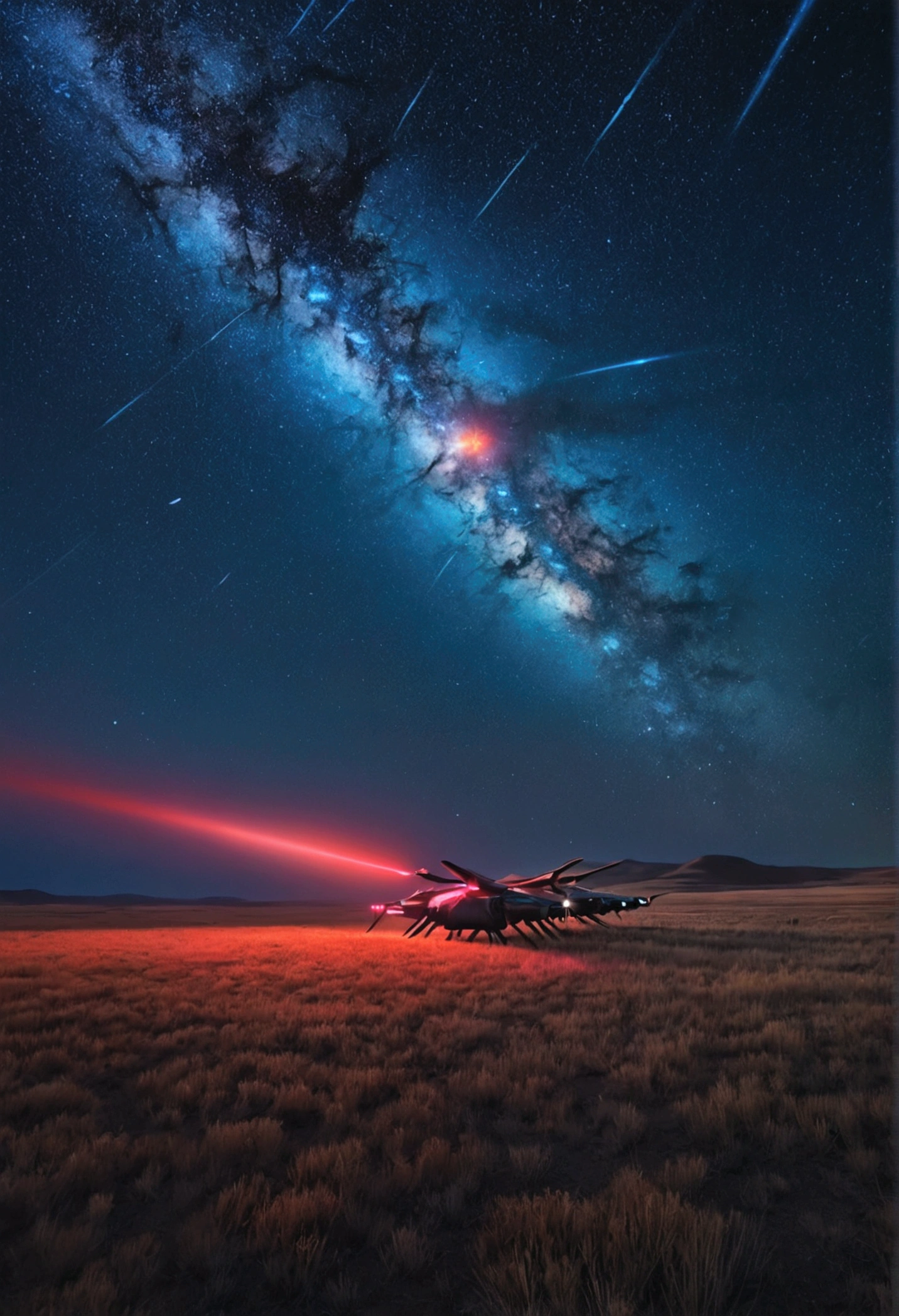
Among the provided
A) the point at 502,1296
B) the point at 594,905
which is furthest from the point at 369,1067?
the point at 594,905

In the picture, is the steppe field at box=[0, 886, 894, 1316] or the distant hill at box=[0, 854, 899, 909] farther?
the distant hill at box=[0, 854, 899, 909]

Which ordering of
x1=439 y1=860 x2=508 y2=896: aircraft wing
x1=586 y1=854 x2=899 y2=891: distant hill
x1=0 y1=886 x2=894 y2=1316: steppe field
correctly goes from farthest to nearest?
x1=586 y1=854 x2=899 y2=891: distant hill → x1=439 y1=860 x2=508 y2=896: aircraft wing → x1=0 y1=886 x2=894 y2=1316: steppe field

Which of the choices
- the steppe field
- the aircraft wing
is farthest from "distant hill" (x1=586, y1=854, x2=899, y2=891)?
the steppe field

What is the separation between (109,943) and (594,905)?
59.0 ft

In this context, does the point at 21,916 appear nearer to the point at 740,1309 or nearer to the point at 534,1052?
the point at 534,1052

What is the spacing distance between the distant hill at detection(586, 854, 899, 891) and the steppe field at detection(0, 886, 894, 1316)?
94032 mm

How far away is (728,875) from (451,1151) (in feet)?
417

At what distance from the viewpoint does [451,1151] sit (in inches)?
210

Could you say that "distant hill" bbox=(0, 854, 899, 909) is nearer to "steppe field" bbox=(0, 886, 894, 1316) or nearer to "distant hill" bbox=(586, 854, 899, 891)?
"distant hill" bbox=(586, 854, 899, 891)

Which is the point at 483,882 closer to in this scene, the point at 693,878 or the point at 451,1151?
the point at 451,1151

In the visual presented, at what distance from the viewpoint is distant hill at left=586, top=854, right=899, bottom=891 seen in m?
104

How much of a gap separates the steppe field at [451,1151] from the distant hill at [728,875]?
94032mm

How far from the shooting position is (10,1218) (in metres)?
4.47

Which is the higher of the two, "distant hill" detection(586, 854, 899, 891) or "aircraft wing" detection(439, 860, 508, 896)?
"aircraft wing" detection(439, 860, 508, 896)
